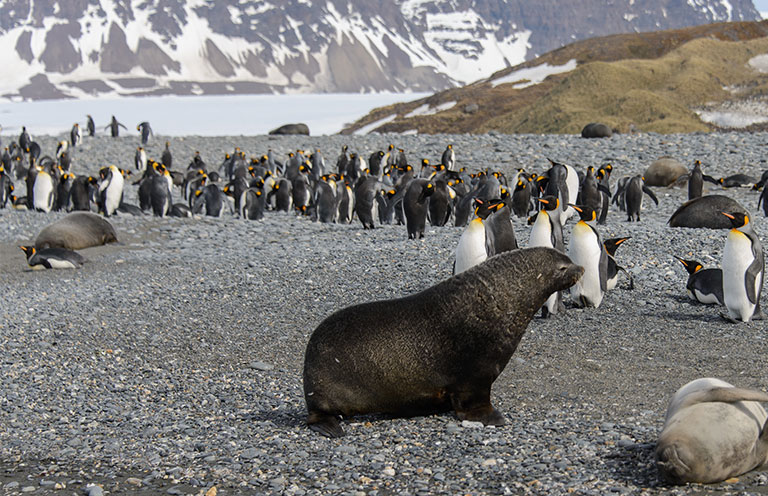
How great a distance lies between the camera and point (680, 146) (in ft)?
64.6

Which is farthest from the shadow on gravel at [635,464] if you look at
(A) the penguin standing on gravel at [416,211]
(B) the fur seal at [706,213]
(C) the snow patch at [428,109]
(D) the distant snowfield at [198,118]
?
(D) the distant snowfield at [198,118]

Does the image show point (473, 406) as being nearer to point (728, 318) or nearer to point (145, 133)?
point (728, 318)

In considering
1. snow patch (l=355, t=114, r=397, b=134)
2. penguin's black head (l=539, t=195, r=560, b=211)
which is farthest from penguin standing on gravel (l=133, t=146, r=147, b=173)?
snow patch (l=355, t=114, r=397, b=134)

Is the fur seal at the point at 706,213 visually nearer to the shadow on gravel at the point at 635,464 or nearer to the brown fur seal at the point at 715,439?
the shadow on gravel at the point at 635,464

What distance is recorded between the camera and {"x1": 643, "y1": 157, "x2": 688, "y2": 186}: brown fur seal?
16734 millimetres

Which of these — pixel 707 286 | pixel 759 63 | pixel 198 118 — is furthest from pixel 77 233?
pixel 198 118

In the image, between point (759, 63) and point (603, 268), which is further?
point (759, 63)

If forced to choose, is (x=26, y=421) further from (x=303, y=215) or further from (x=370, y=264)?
(x=303, y=215)

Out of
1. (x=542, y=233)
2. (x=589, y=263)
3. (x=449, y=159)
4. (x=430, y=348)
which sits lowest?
(x=449, y=159)

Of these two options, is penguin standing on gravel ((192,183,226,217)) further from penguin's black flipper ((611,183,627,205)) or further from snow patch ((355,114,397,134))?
snow patch ((355,114,397,134))

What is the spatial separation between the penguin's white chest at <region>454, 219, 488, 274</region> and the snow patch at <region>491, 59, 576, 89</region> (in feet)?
129

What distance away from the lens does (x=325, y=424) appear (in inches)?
169

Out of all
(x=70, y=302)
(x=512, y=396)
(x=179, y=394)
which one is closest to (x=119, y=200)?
(x=70, y=302)

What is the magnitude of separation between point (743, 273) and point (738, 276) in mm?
43
